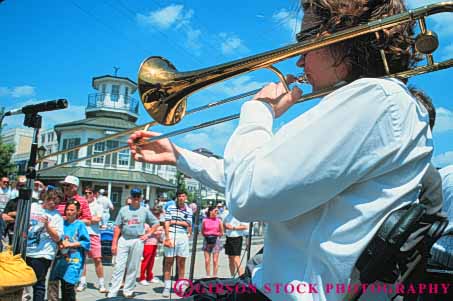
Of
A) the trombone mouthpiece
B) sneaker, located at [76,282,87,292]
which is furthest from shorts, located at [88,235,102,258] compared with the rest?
the trombone mouthpiece

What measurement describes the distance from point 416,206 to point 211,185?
0.78m

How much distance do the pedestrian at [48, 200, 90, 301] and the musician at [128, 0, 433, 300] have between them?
4.35 m

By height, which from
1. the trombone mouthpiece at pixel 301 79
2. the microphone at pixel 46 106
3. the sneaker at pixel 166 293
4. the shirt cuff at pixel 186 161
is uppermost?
the microphone at pixel 46 106

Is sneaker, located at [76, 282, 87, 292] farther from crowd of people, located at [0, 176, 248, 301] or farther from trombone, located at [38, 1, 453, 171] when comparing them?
trombone, located at [38, 1, 453, 171]

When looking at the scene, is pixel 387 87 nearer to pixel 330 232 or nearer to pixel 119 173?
pixel 330 232

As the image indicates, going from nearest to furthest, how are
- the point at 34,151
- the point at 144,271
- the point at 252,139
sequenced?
the point at 252,139
the point at 34,151
the point at 144,271

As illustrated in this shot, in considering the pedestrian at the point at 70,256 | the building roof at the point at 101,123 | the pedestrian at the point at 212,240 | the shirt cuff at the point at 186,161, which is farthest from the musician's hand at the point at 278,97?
the building roof at the point at 101,123

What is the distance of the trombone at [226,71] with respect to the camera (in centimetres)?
107


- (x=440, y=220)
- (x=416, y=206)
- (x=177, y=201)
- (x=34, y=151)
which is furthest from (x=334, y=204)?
(x=177, y=201)

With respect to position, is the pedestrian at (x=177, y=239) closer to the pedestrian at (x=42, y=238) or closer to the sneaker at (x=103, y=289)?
the sneaker at (x=103, y=289)

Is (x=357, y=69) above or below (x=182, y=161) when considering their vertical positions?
above

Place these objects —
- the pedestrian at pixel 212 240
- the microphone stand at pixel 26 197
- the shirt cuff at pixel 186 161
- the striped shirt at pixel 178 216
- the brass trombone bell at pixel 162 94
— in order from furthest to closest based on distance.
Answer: the pedestrian at pixel 212 240, the striped shirt at pixel 178 216, the microphone stand at pixel 26 197, the brass trombone bell at pixel 162 94, the shirt cuff at pixel 186 161

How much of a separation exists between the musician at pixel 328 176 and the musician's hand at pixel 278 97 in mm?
126

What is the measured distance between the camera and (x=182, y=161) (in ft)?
4.98
